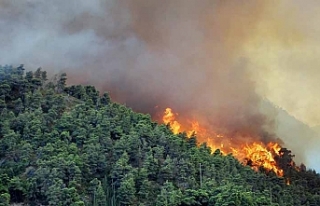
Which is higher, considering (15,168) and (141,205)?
(15,168)

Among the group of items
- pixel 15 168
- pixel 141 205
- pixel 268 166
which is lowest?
pixel 141 205

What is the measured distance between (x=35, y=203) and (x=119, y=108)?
24.8 meters

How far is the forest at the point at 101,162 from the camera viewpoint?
59719 mm

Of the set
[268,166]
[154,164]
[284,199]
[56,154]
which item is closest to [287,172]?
[268,166]

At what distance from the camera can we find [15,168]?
62.0 metres

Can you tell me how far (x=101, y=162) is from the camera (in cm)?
6488

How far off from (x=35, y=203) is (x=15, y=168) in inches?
210

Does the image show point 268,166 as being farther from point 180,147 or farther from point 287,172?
point 180,147

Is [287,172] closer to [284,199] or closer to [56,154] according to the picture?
[284,199]

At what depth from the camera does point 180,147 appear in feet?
239

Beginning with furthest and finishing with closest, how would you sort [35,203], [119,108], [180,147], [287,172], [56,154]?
[287,172]
[119,108]
[180,147]
[56,154]
[35,203]

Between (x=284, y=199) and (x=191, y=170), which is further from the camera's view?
(x=284, y=199)

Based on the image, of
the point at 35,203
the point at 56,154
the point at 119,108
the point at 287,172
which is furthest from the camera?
the point at 287,172

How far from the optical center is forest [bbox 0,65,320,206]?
196ft
